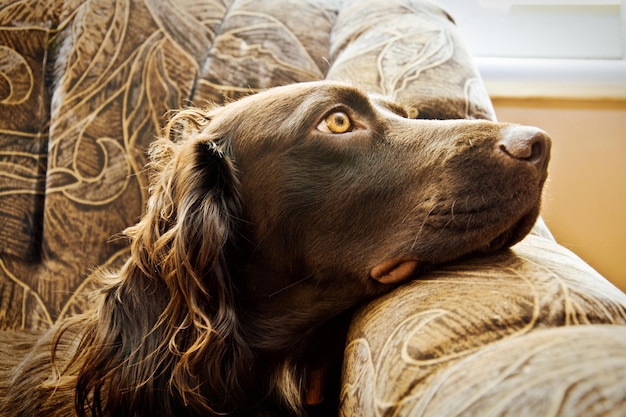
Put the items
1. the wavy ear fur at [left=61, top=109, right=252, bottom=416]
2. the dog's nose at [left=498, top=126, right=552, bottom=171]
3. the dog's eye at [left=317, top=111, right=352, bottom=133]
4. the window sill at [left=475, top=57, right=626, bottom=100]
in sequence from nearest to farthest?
the dog's nose at [left=498, top=126, right=552, bottom=171], the wavy ear fur at [left=61, top=109, right=252, bottom=416], the dog's eye at [left=317, top=111, right=352, bottom=133], the window sill at [left=475, top=57, right=626, bottom=100]

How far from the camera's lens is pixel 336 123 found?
129 centimetres

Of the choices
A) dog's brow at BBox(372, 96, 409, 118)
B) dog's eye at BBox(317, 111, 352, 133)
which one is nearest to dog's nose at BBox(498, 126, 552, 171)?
dog's eye at BBox(317, 111, 352, 133)

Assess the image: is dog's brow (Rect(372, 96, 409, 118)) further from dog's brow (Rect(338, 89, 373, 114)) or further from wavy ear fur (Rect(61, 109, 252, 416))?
wavy ear fur (Rect(61, 109, 252, 416))

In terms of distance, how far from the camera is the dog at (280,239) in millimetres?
1111

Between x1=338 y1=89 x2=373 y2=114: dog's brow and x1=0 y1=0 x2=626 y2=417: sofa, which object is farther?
x1=0 y1=0 x2=626 y2=417: sofa

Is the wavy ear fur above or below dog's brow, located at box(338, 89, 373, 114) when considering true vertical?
below

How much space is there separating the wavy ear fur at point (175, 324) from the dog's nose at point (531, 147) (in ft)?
2.13

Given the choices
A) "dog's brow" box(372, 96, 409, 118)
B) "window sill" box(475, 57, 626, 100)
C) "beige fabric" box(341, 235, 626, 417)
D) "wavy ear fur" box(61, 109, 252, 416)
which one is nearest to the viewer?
"beige fabric" box(341, 235, 626, 417)

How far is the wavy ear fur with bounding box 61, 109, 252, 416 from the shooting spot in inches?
46.7

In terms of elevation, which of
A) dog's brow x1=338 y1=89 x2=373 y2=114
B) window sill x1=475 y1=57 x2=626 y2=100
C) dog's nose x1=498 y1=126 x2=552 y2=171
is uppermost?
dog's nose x1=498 y1=126 x2=552 y2=171

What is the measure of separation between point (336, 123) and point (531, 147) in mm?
445

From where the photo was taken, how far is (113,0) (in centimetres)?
221

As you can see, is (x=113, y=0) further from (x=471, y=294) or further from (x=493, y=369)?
(x=493, y=369)

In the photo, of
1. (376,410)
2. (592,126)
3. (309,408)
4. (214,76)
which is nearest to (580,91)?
(592,126)
